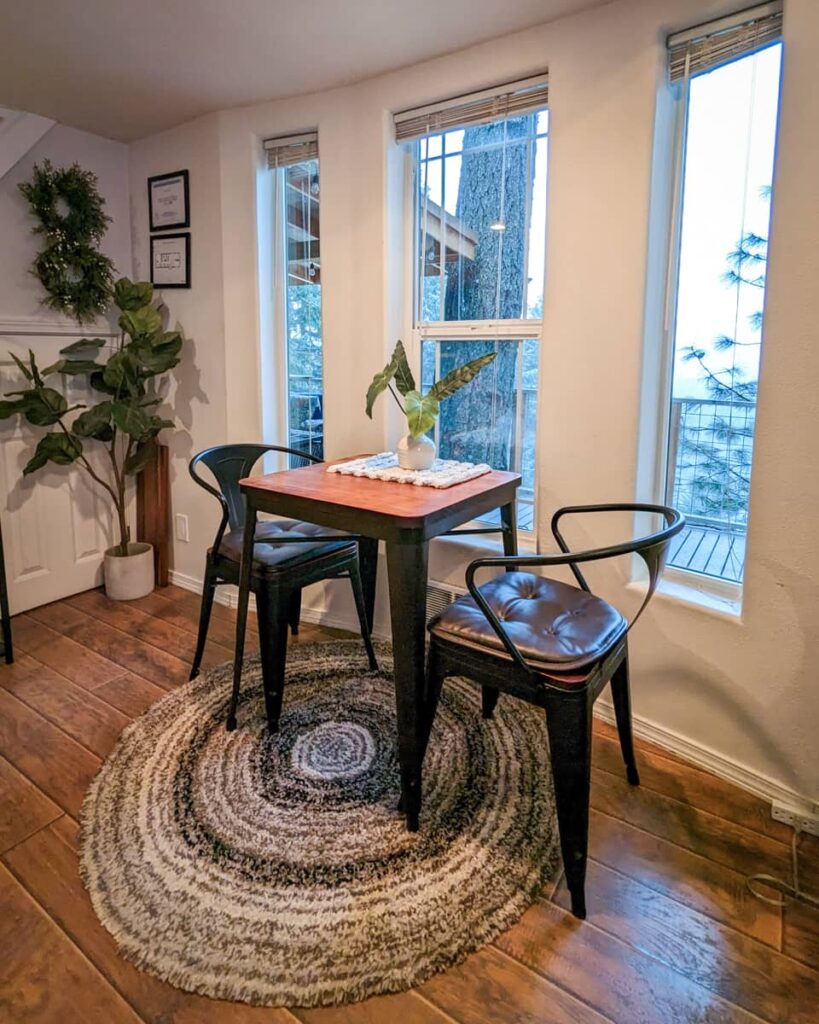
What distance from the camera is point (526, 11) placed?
6.36 feet

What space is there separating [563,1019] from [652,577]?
90 cm

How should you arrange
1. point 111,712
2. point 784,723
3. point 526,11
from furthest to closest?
point 111,712 < point 526,11 < point 784,723

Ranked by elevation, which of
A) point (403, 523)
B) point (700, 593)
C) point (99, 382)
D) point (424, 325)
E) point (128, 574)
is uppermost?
point (424, 325)

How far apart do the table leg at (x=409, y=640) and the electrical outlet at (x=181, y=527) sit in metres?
2.00

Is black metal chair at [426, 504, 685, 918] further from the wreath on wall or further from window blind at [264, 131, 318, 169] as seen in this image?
the wreath on wall

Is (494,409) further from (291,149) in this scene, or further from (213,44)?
(213,44)

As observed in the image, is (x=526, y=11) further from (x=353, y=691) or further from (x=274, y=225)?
(x=353, y=691)

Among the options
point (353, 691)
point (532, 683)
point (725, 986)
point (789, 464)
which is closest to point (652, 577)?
point (532, 683)

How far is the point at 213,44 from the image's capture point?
2150 millimetres

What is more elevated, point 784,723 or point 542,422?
point 542,422

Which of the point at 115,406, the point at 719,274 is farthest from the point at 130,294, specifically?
the point at 719,274

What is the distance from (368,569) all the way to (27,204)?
2.18 m

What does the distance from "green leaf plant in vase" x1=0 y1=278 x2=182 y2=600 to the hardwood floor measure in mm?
1212

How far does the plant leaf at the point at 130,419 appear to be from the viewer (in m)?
2.81
